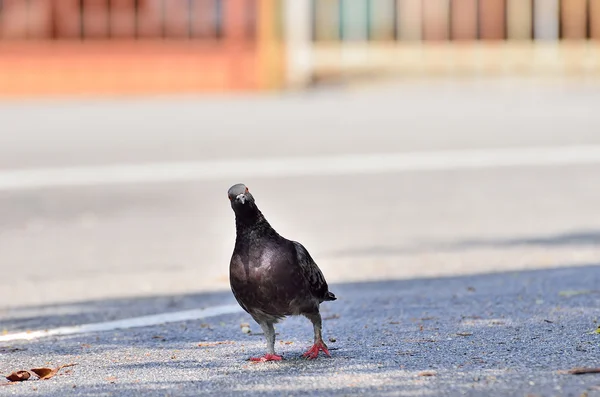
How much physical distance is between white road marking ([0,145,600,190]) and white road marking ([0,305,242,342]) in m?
6.94

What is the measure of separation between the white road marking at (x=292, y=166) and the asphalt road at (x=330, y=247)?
0.39 meters

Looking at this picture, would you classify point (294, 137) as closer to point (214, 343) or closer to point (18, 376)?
point (214, 343)

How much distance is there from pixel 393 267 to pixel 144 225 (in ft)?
10.9

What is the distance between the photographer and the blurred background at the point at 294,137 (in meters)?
9.88

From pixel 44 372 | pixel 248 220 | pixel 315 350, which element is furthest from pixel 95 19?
pixel 248 220

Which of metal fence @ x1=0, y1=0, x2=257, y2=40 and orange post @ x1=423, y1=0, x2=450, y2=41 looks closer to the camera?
metal fence @ x1=0, y1=0, x2=257, y2=40

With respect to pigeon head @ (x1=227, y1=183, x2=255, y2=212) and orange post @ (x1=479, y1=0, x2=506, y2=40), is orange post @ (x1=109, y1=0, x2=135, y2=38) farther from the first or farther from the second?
pigeon head @ (x1=227, y1=183, x2=255, y2=212)

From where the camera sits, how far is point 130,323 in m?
6.87

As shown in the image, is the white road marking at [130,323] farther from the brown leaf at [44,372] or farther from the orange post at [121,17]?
the orange post at [121,17]

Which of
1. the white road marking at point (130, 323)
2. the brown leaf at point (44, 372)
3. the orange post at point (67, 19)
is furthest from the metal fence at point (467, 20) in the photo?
the brown leaf at point (44, 372)

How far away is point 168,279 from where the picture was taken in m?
8.82

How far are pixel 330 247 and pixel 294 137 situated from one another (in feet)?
24.4

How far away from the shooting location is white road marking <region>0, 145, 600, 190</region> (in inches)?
564

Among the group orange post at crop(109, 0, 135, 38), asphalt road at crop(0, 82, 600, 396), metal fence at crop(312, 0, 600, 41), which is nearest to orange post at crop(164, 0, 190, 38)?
orange post at crop(109, 0, 135, 38)
